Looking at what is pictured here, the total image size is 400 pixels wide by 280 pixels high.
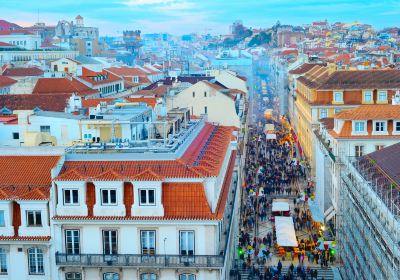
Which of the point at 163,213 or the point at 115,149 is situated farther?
the point at 115,149

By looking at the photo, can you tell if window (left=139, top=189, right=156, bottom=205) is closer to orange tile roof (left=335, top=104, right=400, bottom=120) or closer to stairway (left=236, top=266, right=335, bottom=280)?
stairway (left=236, top=266, right=335, bottom=280)

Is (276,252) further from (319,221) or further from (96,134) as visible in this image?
(96,134)

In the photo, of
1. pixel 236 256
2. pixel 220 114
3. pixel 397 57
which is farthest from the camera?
pixel 397 57

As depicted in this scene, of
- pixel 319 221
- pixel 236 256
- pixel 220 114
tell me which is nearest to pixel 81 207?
pixel 236 256

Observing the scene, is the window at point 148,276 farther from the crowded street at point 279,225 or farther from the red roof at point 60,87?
the red roof at point 60,87

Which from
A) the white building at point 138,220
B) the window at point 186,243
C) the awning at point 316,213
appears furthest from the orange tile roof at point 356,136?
the window at point 186,243
